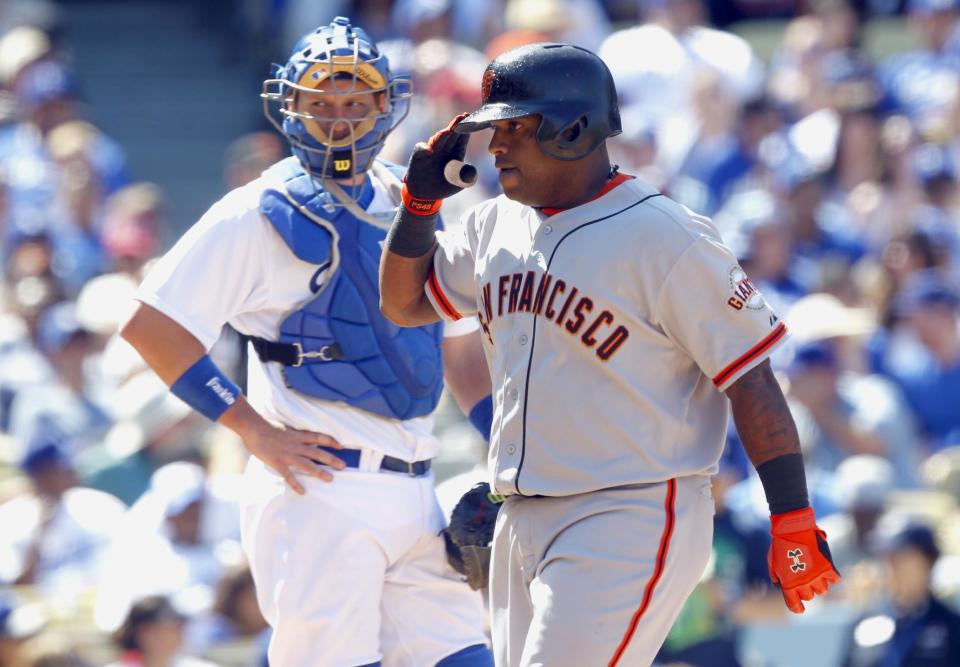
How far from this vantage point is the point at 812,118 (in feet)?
35.4

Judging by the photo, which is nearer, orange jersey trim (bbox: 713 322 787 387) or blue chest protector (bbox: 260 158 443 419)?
orange jersey trim (bbox: 713 322 787 387)

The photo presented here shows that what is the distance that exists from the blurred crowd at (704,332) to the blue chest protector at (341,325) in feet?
1.60

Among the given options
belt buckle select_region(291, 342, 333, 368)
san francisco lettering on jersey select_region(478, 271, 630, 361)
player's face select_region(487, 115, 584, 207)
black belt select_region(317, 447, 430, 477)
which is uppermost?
player's face select_region(487, 115, 584, 207)

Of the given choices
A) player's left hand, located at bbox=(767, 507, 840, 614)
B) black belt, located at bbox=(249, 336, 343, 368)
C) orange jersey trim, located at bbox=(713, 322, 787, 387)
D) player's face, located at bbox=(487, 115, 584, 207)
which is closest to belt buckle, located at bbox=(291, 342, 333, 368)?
black belt, located at bbox=(249, 336, 343, 368)

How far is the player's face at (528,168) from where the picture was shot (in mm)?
3803

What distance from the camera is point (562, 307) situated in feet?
12.4

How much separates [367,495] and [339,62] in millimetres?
1098

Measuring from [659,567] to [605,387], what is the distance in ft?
1.32

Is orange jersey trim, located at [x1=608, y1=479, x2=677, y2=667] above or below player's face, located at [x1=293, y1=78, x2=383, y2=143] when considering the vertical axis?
below

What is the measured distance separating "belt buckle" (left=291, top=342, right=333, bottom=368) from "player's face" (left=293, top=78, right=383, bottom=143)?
52 centimetres

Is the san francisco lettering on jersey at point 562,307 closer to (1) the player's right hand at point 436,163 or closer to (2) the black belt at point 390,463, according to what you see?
(1) the player's right hand at point 436,163

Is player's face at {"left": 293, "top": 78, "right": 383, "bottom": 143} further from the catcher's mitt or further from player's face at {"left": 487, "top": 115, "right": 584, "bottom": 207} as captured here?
the catcher's mitt

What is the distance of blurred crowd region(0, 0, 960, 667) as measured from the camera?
22.2ft

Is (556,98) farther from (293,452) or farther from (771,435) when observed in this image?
(293,452)
